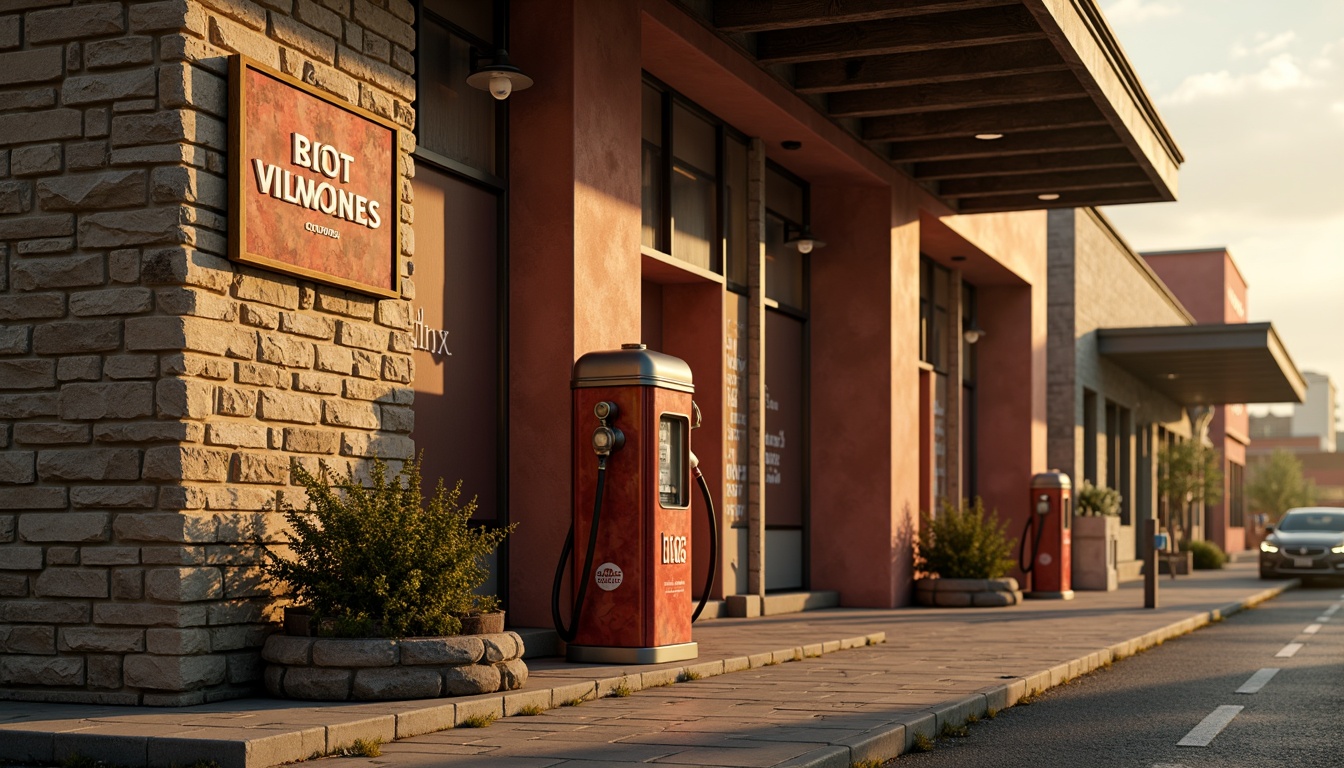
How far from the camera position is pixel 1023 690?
1023 cm

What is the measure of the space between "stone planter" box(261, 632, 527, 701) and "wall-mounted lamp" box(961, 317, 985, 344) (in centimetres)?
1714

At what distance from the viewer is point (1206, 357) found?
33.0 meters

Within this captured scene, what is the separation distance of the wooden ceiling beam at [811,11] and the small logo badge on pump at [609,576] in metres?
5.52

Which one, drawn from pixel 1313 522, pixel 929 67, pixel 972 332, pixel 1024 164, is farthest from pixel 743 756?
pixel 1313 522

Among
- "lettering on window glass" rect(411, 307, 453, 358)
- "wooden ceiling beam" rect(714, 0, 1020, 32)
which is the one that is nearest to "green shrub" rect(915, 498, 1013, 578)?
"wooden ceiling beam" rect(714, 0, 1020, 32)

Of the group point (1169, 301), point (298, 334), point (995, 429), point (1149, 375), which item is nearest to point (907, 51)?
point (298, 334)

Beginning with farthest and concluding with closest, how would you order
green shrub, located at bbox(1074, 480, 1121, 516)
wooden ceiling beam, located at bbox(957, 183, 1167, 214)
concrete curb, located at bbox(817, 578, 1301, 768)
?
green shrub, located at bbox(1074, 480, 1121, 516) < wooden ceiling beam, located at bbox(957, 183, 1167, 214) < concrete curb, located at bbox(817, 578, 1301, 768)

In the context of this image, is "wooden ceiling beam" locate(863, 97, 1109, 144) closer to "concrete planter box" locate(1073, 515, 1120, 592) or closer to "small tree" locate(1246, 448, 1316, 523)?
"concrete planter box" locate(1073, 515, 1120, 592)

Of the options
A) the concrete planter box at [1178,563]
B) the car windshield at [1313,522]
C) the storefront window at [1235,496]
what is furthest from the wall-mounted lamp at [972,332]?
the storefront window at [1235,496]

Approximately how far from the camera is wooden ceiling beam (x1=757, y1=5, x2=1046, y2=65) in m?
→ 13.6

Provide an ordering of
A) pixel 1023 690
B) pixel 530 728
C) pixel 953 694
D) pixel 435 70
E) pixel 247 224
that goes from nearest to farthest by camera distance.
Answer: pixel 530 728
pixel 247 224
pixel 953 694
pixel 1023 690
pixel 435 70

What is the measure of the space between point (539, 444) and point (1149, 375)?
2875cm

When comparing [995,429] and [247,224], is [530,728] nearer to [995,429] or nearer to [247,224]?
[247,224]

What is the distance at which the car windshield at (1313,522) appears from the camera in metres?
31.9
